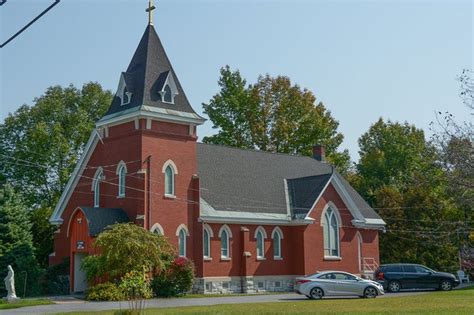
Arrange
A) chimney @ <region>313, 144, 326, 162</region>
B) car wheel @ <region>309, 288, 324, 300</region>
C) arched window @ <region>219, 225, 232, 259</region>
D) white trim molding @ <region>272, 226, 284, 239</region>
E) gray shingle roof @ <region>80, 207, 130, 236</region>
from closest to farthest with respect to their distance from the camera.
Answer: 1. car wheel @ <region>309, 288, 324, 300</region>
2. gray shingle roof @ <region>80, 207, 130, 236</region>
3. arched window @ <region>219, 225, 232, 259</region>
4. white trim molding @ <region>272, 226, 284, 239</region>
5. chimney @ <region>313, 144, 326, 162</region>

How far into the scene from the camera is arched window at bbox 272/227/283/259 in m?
44.0

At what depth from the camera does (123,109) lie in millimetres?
40469

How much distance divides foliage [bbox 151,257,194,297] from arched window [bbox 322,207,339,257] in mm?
11506

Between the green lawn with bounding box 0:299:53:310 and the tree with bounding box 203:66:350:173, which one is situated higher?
the tree with bounding box 203:66:350:173

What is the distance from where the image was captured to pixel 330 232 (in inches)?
1797

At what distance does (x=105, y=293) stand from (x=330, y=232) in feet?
56.4

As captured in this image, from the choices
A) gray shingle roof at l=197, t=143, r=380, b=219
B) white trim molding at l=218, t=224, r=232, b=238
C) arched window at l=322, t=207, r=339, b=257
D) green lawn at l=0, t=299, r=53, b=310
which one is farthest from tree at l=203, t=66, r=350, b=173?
green lawn at l=0, t=299, r=53, b=310

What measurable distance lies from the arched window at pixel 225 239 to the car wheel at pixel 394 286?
9.48 metres

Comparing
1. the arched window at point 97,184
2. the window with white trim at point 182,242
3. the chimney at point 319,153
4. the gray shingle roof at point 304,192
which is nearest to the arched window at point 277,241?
the gray shingle roof at point 304,192

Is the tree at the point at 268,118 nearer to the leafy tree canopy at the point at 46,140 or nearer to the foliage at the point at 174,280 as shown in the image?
the leafy tree canopy at the point at 46,140

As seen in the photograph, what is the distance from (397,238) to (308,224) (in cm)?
1441

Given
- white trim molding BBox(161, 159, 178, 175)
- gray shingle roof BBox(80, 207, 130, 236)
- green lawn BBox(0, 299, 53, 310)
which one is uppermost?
white trim molding BBox(161, 159, 178, 175)

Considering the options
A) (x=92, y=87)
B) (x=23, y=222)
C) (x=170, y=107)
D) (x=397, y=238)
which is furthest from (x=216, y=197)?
(x=92, y=87)

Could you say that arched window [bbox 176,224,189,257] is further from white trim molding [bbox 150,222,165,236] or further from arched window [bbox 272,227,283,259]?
arched window [bbox 272,227,283,259]
